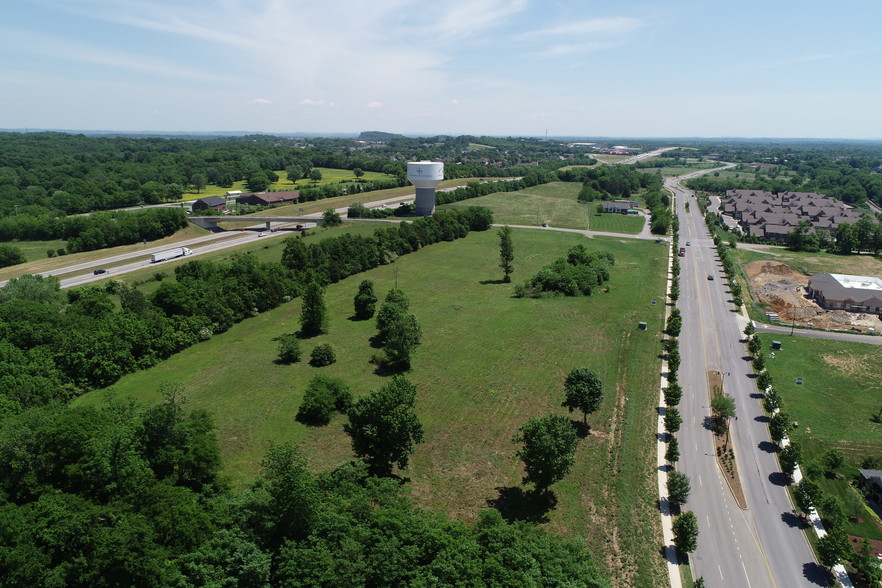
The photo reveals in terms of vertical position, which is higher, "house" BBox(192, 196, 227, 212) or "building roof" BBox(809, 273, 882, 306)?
"house" BBox(192, 196, 227, 212)

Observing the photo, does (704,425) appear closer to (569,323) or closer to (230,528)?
(569,323)

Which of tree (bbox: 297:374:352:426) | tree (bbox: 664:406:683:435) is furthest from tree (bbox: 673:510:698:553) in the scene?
tree (bbox: 297:374:352:426)

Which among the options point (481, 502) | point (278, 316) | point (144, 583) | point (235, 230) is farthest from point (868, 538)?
point (235, 230)

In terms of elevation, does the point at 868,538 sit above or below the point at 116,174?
below

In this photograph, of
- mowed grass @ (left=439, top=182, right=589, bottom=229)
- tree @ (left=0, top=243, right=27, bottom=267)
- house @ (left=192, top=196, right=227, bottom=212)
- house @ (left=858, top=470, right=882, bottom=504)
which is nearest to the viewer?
house @ (left=858, top=470, right=882, bottom=504)

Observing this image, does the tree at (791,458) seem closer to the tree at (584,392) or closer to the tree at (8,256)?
the tree at (584,392)

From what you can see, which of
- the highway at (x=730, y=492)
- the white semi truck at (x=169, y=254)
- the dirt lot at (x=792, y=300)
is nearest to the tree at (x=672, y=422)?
the highway at (x=730, y=492)

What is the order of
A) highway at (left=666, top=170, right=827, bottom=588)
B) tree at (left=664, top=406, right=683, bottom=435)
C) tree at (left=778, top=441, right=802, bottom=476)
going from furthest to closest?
tree at (left=664, top=406, right=683, bottom=435) → tree at (left=778, top=441, right=802, bottom=476) → highway at (left=666, top=170, right=827, bottom=588)

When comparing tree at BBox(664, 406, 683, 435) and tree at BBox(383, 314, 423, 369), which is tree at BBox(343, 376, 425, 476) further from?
tree at BBox(664, 406, 683, 435)
